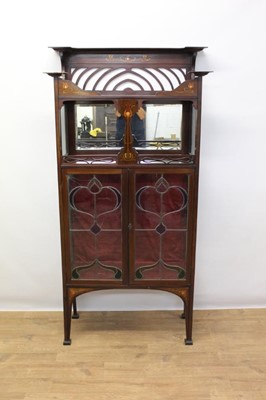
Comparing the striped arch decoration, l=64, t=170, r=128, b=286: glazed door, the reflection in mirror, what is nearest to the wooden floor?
l=64, t=170, r=128, b=286: glazed door

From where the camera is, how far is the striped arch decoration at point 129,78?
7.55ft

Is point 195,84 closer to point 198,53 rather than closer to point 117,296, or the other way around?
point 198,53

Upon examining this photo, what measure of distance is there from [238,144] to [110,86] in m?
0.85

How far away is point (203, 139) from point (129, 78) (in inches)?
22.5

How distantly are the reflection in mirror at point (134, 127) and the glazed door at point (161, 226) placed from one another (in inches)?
12.2

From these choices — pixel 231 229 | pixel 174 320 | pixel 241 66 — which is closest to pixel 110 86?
pixel 241 66

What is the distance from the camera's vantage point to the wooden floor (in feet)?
6.36

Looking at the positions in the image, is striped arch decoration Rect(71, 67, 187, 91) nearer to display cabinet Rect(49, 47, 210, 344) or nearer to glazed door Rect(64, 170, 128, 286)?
display cabinet Rect(49, 47, 210, 344)

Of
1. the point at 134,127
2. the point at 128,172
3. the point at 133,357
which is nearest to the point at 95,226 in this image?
the point at 128,172

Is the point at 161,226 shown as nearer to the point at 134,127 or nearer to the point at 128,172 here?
the point at 128,172

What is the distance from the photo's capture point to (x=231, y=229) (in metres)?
2.55

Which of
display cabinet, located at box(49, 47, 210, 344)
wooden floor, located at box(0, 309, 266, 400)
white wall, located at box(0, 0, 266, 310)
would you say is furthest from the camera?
white wall, located at box(0, 0, 266, 310)

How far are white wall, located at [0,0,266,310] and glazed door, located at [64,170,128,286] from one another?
372 mm

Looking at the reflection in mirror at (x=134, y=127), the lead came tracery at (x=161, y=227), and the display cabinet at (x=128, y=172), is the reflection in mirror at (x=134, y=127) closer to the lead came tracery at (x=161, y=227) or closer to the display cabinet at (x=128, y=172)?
the display cabinet at (x=128, y=172)
